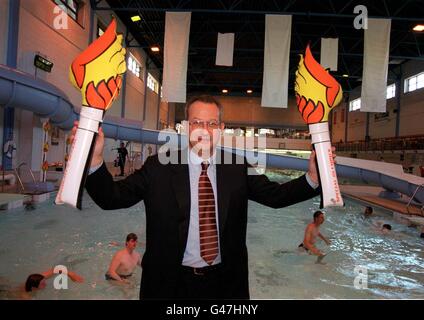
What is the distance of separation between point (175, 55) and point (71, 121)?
563cm

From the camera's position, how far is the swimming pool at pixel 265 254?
4.79m

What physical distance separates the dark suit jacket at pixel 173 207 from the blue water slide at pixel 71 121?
22.1ft

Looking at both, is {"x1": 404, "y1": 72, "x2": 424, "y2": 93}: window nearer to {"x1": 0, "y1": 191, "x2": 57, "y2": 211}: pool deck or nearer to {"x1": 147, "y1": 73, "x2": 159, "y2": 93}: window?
{"x1": 147, "y1": 73, "x2": 159, "y2": 93}: window

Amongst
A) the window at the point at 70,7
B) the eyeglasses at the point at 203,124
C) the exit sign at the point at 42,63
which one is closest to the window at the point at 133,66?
the window at the point at 70,7

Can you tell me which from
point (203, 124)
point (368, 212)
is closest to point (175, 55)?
point (368, 212)

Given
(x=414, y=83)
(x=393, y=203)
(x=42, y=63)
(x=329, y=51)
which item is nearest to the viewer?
(x=393, y=203)

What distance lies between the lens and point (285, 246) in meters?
7.26

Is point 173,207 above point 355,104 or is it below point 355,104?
below

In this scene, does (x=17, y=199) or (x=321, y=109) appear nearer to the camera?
(x=321, y=109)

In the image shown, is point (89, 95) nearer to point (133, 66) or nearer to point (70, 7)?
point (70, 7)

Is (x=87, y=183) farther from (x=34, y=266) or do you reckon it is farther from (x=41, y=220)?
(x=41, y=220)

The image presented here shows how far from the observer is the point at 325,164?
62.2 inches

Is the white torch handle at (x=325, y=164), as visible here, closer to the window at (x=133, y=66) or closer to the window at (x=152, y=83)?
the window at (x=133, y=66)

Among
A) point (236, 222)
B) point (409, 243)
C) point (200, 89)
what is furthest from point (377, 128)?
point (236, 222)
